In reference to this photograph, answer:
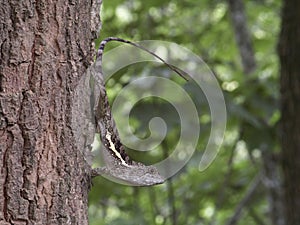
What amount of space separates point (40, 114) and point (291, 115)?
7.53ft

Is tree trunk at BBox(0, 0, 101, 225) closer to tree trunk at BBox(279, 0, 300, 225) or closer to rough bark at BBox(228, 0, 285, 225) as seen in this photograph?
tree trunk at BBox(279, 0, 300, 225)

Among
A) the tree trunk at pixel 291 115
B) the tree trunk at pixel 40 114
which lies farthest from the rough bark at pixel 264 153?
the tree trunk at pixel 40 114

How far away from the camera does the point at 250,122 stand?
2.89 metres

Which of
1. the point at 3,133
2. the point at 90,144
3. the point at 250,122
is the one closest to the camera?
the point at 3,133

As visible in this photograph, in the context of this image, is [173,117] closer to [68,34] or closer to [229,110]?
[229,110]

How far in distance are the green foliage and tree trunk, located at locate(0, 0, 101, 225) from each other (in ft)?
3.31

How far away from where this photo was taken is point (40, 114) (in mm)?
1040

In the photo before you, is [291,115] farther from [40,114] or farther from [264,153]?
[40,114]

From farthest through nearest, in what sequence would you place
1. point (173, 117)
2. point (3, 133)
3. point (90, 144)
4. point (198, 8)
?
point (198, 8)
point (173, 117)
point (90, 144)
point (3, 133)

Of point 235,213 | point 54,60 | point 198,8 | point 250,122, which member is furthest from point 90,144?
point 198,8

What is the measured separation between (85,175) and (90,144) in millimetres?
53

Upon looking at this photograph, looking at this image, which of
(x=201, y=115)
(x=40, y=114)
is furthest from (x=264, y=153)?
(x=40, y=114)

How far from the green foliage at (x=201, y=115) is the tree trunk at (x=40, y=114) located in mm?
1009

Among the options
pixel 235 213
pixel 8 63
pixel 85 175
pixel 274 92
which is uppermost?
pixel 274 92
